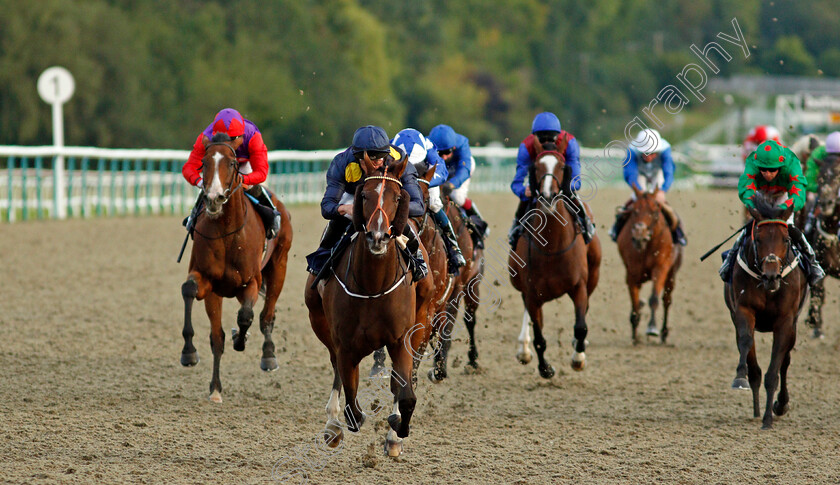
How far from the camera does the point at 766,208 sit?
6.83 m

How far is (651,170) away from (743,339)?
13.9 ft

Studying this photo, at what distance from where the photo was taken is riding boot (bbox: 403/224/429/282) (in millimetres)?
5809

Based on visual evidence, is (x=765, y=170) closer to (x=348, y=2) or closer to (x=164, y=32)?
(x=164, y=32)

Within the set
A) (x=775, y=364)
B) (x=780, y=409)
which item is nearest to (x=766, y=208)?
(x=775, y=364)

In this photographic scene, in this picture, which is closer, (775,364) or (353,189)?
(353,189)

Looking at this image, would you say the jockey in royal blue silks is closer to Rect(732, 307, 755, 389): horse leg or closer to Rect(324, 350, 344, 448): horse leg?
Rect(324, 350, 344, 448): horse leg

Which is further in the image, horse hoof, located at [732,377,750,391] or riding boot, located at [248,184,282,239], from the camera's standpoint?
riding boot, located at [248,184,282,239]

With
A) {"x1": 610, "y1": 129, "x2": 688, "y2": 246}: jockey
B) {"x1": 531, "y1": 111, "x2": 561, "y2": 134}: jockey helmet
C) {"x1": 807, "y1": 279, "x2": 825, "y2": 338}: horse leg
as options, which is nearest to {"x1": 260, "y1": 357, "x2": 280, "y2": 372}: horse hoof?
{"x1": 531, "y1": 111, "x2": 561, "y2": 134}: jockey helmet

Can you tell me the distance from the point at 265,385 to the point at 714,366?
397 cm

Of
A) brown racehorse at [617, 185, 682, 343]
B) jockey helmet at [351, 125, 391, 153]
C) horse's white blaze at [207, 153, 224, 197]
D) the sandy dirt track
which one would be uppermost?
jockey helmet at [351, 125, 391, 153]

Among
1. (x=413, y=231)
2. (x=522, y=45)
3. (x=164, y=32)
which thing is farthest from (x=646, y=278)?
(x=522, y=45)

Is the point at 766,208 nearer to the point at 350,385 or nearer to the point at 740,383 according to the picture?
the point at 740,383

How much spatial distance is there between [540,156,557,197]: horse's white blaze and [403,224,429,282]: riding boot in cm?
201

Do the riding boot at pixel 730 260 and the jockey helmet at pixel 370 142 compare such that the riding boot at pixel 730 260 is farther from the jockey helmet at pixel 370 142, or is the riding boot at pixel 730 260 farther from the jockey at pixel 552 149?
the jockey helmet at pixel 370 142
